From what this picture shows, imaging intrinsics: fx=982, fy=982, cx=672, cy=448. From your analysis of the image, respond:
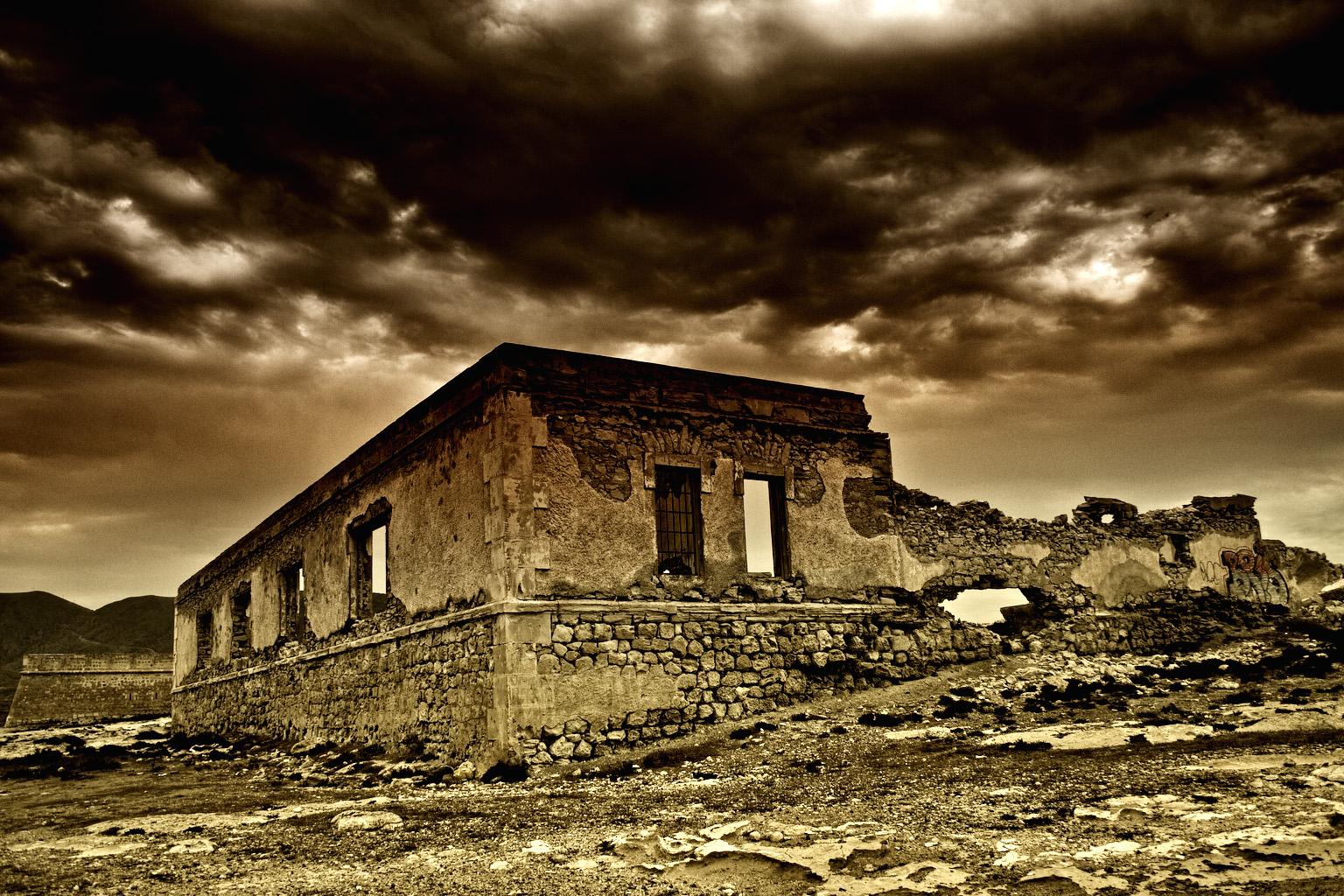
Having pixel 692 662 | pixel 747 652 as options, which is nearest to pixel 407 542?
pixel 692 662

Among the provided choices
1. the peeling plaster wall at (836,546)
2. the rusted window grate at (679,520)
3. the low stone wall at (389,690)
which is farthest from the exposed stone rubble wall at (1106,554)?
the low stone wall at (389,690)

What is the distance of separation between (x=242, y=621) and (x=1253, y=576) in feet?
63.1

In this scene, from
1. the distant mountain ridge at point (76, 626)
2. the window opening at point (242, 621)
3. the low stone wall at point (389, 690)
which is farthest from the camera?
the distant mountain ridge at point (76, 626)

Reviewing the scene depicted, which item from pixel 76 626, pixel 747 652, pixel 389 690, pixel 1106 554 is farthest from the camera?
pixel 76 626

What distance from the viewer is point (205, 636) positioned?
918 inches

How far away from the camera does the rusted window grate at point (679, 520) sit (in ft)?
37.9

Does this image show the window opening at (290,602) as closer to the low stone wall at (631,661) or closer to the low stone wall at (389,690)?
the low stone wall at (389,690)

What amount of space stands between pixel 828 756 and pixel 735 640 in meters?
2.92

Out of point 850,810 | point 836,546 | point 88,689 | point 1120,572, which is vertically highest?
point 836,546

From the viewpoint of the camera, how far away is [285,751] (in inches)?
587

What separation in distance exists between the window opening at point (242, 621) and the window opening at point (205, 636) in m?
2.13

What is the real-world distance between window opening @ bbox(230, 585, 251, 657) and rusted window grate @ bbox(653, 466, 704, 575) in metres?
12.3

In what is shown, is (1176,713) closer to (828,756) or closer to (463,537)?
(828,756)

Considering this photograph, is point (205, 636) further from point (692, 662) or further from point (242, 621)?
point (692, 662)
